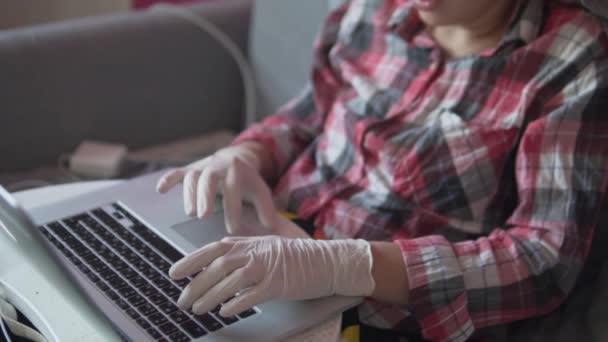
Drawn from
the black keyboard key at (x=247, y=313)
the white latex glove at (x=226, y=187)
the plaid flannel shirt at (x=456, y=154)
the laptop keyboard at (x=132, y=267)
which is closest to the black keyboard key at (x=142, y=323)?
the laptop keyboard at (x=132, y=267)

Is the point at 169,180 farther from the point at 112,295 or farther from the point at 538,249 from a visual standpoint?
the point at 538,249

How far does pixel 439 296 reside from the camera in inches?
39.5

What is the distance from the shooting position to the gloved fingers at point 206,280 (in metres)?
0.88

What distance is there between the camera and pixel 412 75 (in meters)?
1.23

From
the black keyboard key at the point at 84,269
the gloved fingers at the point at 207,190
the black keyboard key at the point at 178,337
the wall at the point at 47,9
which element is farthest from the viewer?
the wall at the point at 47,9

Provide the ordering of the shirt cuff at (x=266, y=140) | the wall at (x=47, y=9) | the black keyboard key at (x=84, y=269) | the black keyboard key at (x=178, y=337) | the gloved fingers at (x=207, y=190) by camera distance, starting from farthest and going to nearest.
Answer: the wall at (x=47, y=9) → the shirt cuff at (x=266, y=140) → the gloved fingers at (x=207, y=190) → the black keyboard key at (x=84, y=269) → the black keyboard key at (x=178, y=337)

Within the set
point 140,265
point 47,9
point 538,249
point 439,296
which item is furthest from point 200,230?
point 47,9

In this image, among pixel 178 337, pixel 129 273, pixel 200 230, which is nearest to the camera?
pixel 178 337

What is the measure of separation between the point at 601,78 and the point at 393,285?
38cm

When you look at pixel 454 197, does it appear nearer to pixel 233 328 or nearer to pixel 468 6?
pixel 468 6

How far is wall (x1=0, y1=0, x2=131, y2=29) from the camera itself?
6.24ft

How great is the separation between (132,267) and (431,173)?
44cm

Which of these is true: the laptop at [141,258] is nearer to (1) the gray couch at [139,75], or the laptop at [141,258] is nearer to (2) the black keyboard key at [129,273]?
(2) the black keyboard key at [129,273]

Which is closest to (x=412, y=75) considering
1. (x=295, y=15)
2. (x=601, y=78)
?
(x=601, y=78)
